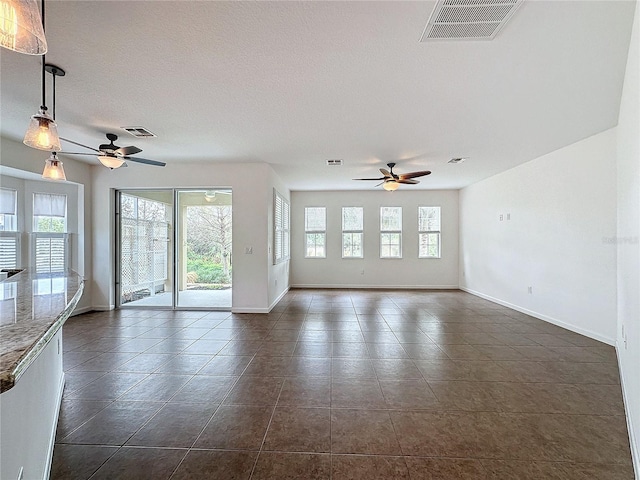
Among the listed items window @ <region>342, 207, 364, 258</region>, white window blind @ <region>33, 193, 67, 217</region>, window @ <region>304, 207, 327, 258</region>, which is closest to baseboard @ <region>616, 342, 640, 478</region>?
window @ <region>342, 207, 364, 258</region>

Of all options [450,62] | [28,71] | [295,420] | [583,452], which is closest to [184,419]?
[295,420]

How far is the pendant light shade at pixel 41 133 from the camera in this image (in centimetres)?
212

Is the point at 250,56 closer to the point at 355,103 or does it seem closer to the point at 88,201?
the point at 355,103

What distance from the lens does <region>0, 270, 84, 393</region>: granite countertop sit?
2.12 ft

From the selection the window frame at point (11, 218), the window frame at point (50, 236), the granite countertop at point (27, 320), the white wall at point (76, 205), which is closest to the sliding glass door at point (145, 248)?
the white wall at point (76, 205)

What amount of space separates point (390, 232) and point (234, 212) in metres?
4.77

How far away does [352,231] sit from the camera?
8633 millimetres

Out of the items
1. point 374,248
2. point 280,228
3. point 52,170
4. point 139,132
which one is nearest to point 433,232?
point 374,248

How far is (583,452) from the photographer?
1.90m

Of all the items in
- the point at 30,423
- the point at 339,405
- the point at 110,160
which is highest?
the point at 110,160

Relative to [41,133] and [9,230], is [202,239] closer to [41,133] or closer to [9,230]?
[9,230]

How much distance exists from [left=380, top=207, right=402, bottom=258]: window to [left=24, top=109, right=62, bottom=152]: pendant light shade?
24.2 ft

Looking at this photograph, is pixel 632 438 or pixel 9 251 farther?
pixel 9 251

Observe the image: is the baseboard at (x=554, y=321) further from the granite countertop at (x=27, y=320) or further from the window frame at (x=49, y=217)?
the window frame at (x=49, y=217)
